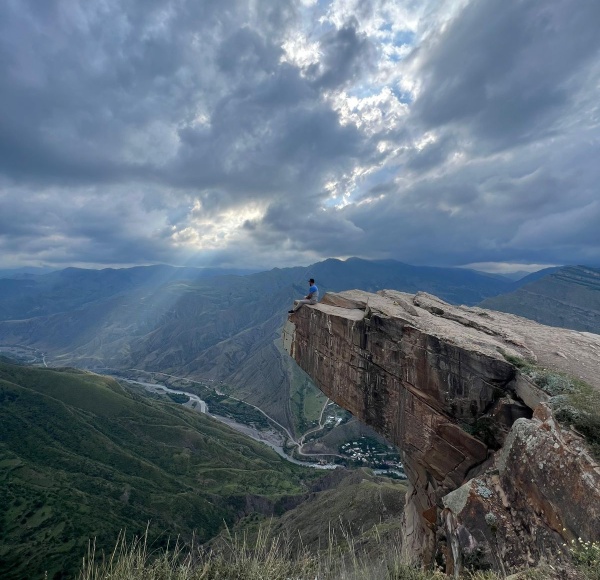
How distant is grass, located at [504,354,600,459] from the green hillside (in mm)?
54874

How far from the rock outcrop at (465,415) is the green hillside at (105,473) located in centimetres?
4478

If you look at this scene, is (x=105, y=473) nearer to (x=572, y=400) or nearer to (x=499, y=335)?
(x=499, y=335)

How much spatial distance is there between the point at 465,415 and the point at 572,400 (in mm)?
5507

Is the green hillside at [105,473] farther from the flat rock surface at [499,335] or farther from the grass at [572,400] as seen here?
the grass at [572,400]

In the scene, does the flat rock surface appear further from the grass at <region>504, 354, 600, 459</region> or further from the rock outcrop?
the grass at <region>504, 354, 600, 459</region>

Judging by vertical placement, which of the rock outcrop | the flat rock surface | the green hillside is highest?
the flat rock surface

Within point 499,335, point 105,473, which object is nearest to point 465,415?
point 499,335

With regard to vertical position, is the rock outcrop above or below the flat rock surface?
below

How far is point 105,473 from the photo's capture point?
10569cm

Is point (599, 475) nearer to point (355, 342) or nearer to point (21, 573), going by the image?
point (355, 342)

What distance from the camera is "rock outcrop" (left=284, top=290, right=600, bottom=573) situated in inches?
431

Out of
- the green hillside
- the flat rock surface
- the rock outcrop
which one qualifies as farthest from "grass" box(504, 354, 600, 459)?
the green hillside

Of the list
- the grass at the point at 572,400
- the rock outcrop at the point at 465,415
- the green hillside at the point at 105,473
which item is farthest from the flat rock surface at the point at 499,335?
the green hillside at the point at 105,473

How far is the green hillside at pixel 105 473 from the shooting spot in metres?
73.4
